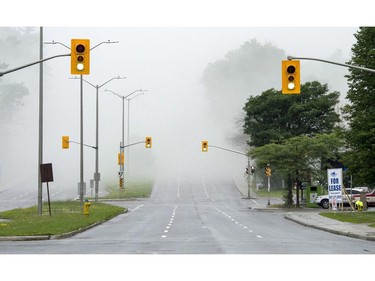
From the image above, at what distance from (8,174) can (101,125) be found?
169 ft

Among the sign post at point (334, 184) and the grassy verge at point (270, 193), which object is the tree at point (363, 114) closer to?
the sign post at point (334, 184)

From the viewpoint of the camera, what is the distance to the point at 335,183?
148 feet

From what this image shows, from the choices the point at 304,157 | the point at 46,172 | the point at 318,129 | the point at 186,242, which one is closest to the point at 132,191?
the point at 318,129

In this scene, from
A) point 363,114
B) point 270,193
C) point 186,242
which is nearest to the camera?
point 186,242

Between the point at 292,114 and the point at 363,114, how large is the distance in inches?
1301

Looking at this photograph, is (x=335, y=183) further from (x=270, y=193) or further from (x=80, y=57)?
(x=270, y=193)

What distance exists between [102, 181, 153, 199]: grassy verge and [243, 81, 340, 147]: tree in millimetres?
15517

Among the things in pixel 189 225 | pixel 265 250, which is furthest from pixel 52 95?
pixel 265 250

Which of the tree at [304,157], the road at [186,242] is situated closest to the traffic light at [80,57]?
the road at [186,242]

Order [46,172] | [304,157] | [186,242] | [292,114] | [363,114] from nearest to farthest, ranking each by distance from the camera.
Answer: [186,242] < [46,172] < [363,114] < [304,157] < [292,114]

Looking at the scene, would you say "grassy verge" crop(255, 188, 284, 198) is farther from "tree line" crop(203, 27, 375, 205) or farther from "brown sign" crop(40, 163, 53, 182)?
"brown sign" crop(40, 163, 53, 182)

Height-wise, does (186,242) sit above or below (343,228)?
above

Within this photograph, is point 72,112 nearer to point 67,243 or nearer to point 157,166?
point 157,166

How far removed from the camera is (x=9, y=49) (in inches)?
6457
